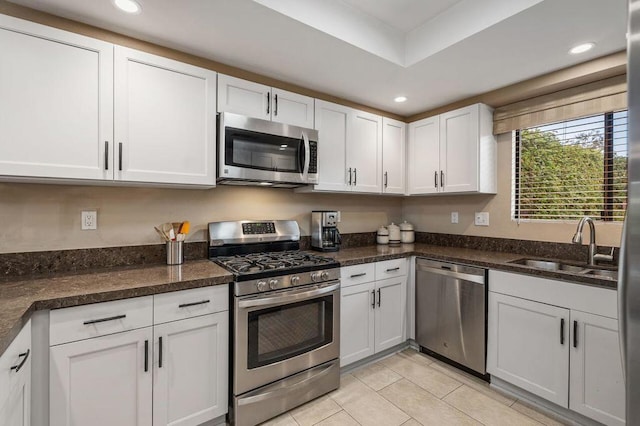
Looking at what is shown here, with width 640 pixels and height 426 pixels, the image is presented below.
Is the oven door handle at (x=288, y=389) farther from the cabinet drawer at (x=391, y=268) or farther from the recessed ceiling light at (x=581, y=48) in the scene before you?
the recessed ceiling light at (x=581, y=48)

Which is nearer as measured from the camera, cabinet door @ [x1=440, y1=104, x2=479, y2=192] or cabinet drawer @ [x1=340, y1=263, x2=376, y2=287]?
cabinet drawer @ [x1=340, y1=263, x2=376, y2=287]

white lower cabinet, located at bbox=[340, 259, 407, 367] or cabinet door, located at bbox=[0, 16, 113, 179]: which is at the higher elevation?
cabinet door, located at bbox=[0, 16, 113, 179]

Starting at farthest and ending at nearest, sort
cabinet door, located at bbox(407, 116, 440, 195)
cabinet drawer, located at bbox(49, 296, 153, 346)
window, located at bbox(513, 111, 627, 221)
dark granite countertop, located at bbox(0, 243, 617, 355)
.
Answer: cabinet door, located at bbox(407, 116, 440, 195) < window, located at bbox(513, 111, 627, 221) < cabinet drawer, located at bbox(49, 296, 153, 346) < dark granite countertop, located at bbox(0, 243, 617, 355)

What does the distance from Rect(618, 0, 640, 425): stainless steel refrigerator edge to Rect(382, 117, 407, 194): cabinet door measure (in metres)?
2.48

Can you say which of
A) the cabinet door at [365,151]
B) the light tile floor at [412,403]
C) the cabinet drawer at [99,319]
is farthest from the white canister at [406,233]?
the cabinet drawer at [99,319]

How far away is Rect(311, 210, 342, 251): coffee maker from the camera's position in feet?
8.87

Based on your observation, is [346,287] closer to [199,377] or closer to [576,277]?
[199,377]

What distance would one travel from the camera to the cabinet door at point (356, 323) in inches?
91.4

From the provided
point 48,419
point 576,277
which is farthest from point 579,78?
point 48,419

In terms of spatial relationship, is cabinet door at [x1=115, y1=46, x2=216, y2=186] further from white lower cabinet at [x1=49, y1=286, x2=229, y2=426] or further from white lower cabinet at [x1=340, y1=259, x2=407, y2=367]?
white lower cabinet at [x1=340, y1=259, x2=407, y2=367]

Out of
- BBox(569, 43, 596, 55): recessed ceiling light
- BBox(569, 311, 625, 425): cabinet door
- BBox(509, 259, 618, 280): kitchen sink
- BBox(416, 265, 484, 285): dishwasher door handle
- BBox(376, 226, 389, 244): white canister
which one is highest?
BBox(569, 43, 596, 55): recessed ceiling light

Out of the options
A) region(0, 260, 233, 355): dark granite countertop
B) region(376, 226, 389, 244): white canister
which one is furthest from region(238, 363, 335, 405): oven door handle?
region(376, 226, 389, 244): white canister

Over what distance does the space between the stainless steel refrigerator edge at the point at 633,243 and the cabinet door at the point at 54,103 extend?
6.87ft

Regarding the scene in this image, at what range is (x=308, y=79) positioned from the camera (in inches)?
95.0
